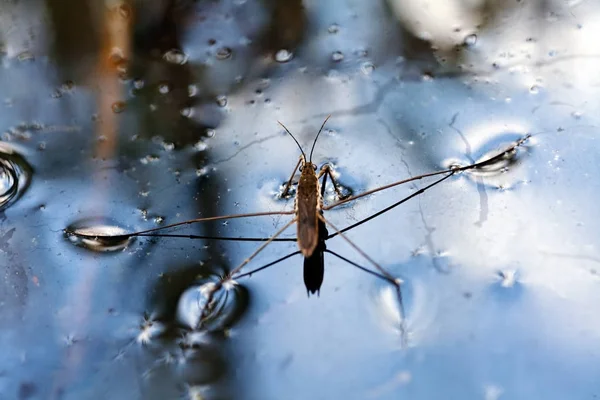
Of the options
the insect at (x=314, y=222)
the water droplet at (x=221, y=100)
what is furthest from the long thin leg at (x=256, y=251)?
the water droplet at (x=221, y=100)

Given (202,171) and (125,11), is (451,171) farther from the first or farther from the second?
(125,11)

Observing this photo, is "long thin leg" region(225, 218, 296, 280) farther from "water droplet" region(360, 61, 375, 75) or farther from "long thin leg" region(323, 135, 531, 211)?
"water droplet" region(360, 61, 375, 75)

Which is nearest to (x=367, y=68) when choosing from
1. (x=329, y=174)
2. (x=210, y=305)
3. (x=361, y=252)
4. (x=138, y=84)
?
(x=329, y=174)

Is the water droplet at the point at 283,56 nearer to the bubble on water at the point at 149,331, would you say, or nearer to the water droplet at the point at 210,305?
the water droplet at the point at 210,305

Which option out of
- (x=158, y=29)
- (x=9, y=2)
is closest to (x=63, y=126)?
(x=158, y=29)

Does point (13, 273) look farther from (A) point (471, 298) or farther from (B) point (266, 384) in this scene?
(A) point (471, 298)
